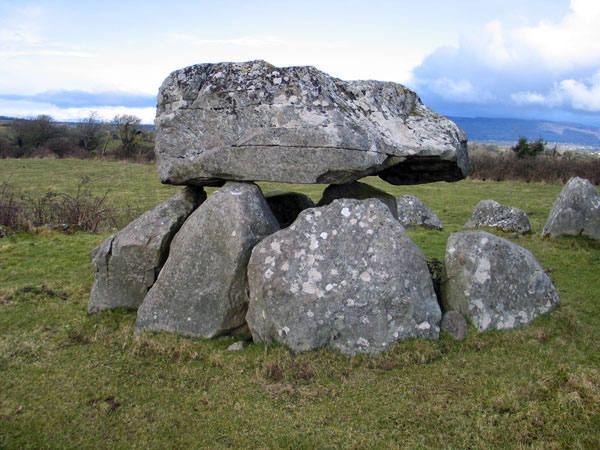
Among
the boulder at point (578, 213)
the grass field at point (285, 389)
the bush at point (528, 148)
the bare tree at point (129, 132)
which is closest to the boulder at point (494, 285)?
the grass field at point (285, 389)

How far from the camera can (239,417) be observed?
195 inches

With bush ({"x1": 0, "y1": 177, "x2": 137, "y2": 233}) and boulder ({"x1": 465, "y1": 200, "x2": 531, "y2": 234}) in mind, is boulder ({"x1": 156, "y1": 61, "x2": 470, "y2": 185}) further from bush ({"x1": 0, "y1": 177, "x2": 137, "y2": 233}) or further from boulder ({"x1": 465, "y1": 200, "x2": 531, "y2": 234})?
bush ({"x1": 0, "y1": 177, "x2": 137, "y2": 233})

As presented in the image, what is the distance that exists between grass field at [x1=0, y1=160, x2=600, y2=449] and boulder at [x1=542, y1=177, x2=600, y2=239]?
495 centimetres

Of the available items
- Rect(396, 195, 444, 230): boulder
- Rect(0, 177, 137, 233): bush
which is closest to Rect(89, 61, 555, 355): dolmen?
Rect(396, 195, 444, 230): boulder

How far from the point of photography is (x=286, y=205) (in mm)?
9586

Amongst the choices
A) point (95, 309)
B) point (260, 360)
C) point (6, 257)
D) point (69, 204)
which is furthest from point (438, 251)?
point (69, 204)

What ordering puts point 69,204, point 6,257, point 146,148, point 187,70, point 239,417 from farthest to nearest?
point 146,148, point 69,204, point 6,257, point 187,70, point 239,417

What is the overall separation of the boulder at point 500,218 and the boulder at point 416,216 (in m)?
1.23

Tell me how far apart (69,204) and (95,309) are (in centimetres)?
873

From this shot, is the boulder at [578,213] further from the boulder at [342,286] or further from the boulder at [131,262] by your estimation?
the boulder at [131,262]

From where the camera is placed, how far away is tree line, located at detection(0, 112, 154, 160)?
39875 mm

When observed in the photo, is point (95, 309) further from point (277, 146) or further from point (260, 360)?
point (277, 146)

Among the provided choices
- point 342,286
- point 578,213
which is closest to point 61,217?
point 342,286

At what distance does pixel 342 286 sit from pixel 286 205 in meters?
3.68
